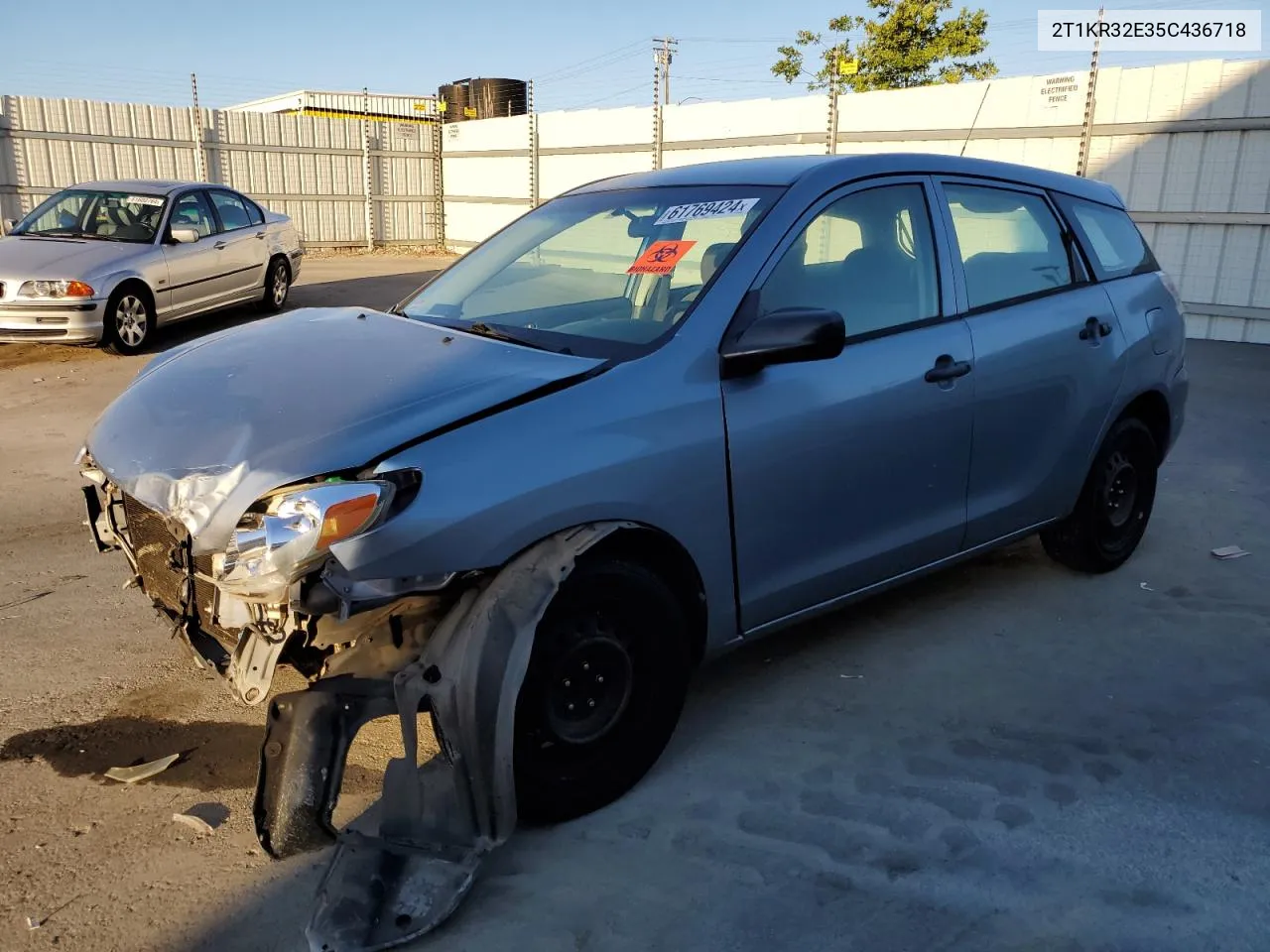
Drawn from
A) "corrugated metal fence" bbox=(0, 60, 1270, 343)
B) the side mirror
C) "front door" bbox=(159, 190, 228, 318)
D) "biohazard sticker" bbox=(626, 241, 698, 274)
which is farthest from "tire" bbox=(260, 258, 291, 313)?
the side mirror

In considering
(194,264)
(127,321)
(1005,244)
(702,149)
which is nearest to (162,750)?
(1005,244)

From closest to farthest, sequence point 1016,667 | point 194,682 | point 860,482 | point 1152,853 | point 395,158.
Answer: point 1152,853 → point 860,482 → point 194,682 → point 1016,667 → point 395,158

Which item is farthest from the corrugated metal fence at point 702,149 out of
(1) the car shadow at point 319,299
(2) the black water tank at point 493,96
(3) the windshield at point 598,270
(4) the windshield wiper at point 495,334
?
(4) the windshield wiper at point 495,334

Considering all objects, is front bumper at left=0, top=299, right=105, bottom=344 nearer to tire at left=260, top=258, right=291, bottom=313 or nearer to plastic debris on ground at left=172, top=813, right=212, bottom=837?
tire at left=260, top=258, right=291, bottom=313

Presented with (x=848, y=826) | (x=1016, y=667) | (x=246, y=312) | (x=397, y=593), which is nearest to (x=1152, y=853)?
(x=848, y=826)

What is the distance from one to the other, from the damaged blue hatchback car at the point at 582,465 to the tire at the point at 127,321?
6751 millimetres

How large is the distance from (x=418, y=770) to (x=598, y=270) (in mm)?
1852

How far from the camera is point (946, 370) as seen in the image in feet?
11.6

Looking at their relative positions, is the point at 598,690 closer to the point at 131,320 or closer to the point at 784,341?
the point at 784,341

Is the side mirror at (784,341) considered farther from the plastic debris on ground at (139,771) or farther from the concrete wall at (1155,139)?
the concrete wall at (1155,139)

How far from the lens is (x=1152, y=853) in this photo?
274 cm

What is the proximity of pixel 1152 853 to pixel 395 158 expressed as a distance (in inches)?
837

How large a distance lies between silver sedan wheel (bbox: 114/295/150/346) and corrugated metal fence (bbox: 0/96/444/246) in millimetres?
9693

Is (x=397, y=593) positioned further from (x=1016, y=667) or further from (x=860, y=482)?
(x=1016, y=667)
